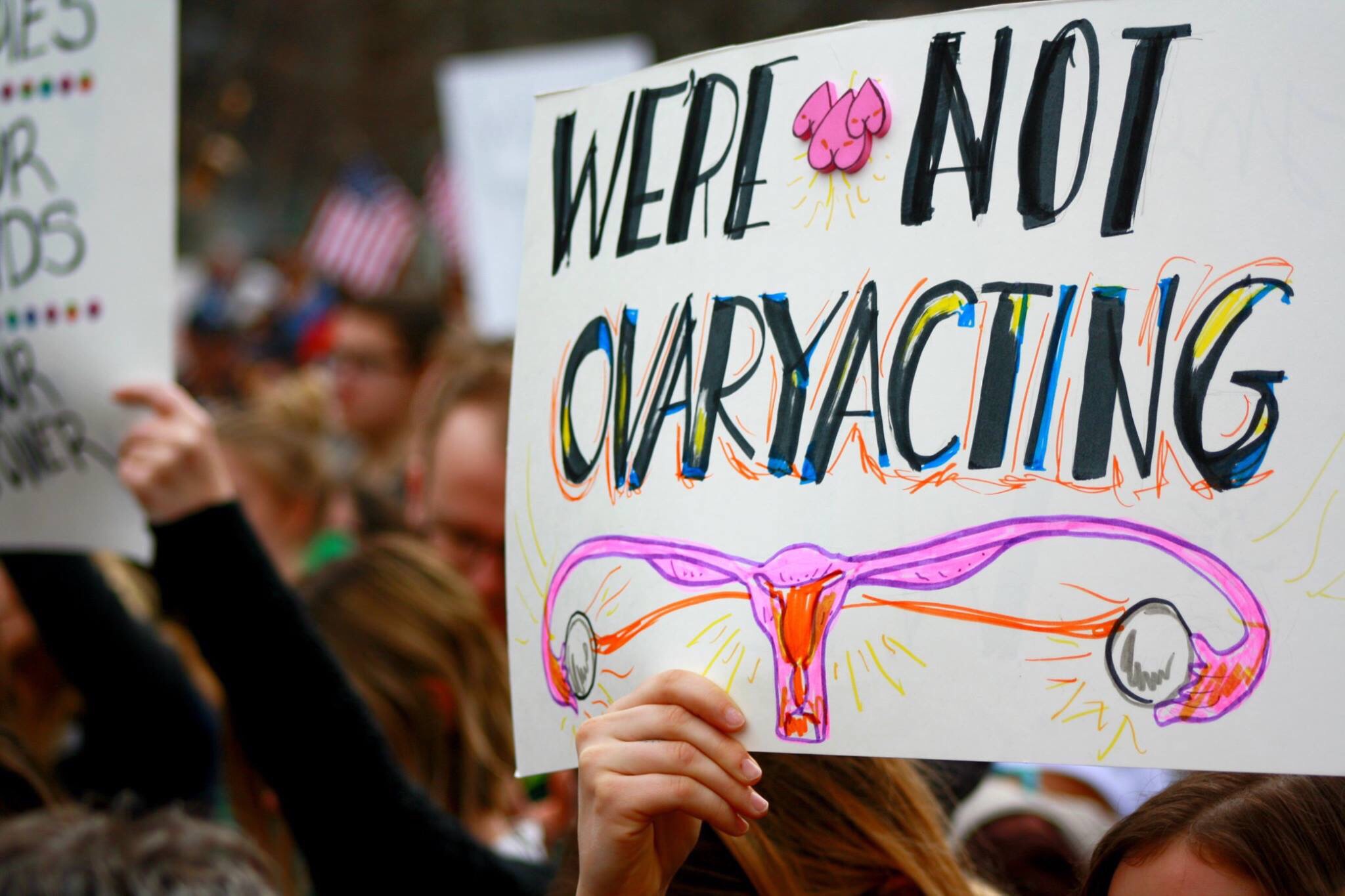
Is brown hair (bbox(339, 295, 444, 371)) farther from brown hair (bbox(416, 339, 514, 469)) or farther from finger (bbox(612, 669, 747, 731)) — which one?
finger (bbox(612, 669, 747, 731))

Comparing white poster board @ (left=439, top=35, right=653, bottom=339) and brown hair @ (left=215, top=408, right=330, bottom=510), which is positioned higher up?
white poster board @ (left=439, top=35, right=653, bottom=339)

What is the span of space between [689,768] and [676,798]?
1.1 inches

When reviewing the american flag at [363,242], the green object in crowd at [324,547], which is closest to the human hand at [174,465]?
the green object in crowd at [324,547]

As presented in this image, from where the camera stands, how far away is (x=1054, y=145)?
→ 4.21 feet

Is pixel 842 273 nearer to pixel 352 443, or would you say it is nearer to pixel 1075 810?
pixel 1075 810

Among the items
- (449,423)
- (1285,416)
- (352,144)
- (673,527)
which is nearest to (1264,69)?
(1285,416)

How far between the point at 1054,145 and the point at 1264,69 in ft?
0.62

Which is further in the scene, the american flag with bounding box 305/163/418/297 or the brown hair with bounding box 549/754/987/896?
the american flag with bounding box 305/163/418/297

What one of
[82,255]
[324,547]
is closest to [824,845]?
[82,255]

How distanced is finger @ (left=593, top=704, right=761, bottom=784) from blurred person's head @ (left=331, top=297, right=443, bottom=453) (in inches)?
173

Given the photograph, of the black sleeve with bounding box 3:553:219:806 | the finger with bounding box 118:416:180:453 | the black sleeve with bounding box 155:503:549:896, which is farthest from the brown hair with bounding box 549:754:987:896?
the black sleeve with bounding box 3:553:219:806

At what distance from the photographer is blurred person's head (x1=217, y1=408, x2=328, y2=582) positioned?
13.3 ft

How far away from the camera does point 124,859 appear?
1292 millimetres

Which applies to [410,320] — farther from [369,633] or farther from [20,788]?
[20,788]
